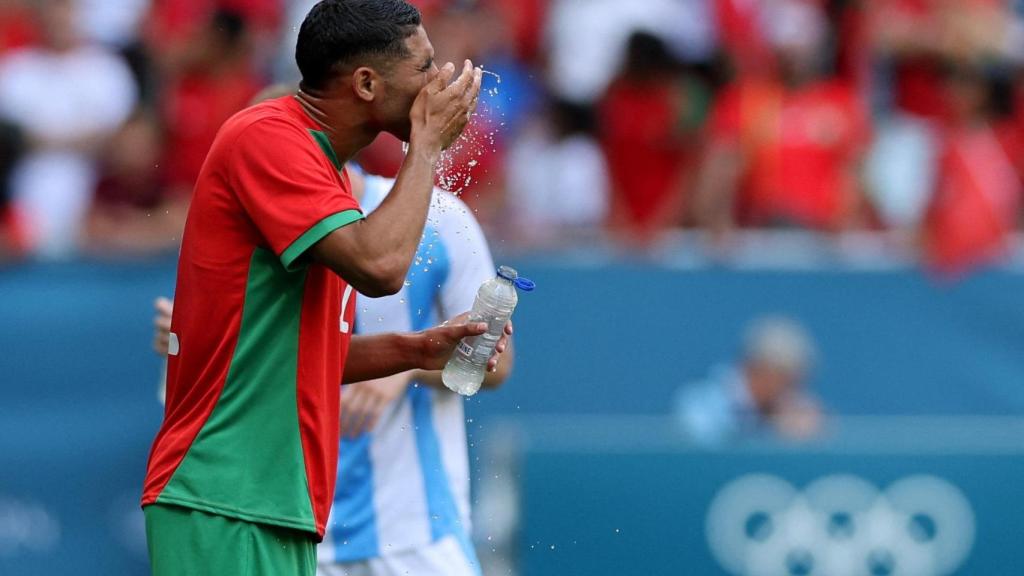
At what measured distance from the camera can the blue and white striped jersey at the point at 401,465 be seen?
4.89 m

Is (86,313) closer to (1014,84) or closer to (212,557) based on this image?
(212,557)

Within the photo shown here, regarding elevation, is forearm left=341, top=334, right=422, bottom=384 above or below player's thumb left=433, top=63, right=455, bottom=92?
below

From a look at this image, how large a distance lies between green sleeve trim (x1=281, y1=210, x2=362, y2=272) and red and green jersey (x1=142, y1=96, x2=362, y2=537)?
4cm

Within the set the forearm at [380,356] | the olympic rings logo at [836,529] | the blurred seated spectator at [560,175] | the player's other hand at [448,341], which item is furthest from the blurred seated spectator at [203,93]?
the player's other hand at [448,341]

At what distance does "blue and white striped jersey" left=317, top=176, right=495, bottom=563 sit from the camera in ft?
16.1

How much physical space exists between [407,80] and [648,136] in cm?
551

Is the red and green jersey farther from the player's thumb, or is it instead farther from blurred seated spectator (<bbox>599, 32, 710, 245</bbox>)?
blurred seated spectator (<bbox>599, 32, 710, 245</bbox>)

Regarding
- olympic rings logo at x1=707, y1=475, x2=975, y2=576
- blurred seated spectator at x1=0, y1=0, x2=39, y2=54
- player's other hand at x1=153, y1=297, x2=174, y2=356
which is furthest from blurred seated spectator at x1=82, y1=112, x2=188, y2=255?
player's other hand at x1=153, y1=297, x2=174, y2=356

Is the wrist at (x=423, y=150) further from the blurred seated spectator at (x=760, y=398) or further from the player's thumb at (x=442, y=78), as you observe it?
the blurred seated spectator at (x=760, y=398)

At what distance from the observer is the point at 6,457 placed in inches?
305

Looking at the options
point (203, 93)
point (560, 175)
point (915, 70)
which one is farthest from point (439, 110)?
point (915, 70)

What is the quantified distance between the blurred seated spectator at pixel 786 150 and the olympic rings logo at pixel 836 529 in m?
1.77

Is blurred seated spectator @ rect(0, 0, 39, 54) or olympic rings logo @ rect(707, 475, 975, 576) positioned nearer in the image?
Answer: olympic rings logo @ rect(707, 475, 975, 576)

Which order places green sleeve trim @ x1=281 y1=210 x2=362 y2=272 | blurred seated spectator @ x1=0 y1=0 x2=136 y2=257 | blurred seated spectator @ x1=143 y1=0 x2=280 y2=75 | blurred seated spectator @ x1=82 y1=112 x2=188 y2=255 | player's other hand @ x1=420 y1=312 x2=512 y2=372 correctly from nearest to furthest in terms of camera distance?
green sleeve trim @ x1=281 y1=210 x2=362 y2=272 → player's other hand @ x1=420 y1=312 x2=512 y2=372 → blurred seated spectator @ x1=82 y1=112 x2=188 y2=255 → blurred seated spectator @ x1=0 y1=0 x2=136 y2=257 → blurred seated spectator @ x1=143 y1=0 x2=280 y2=75
